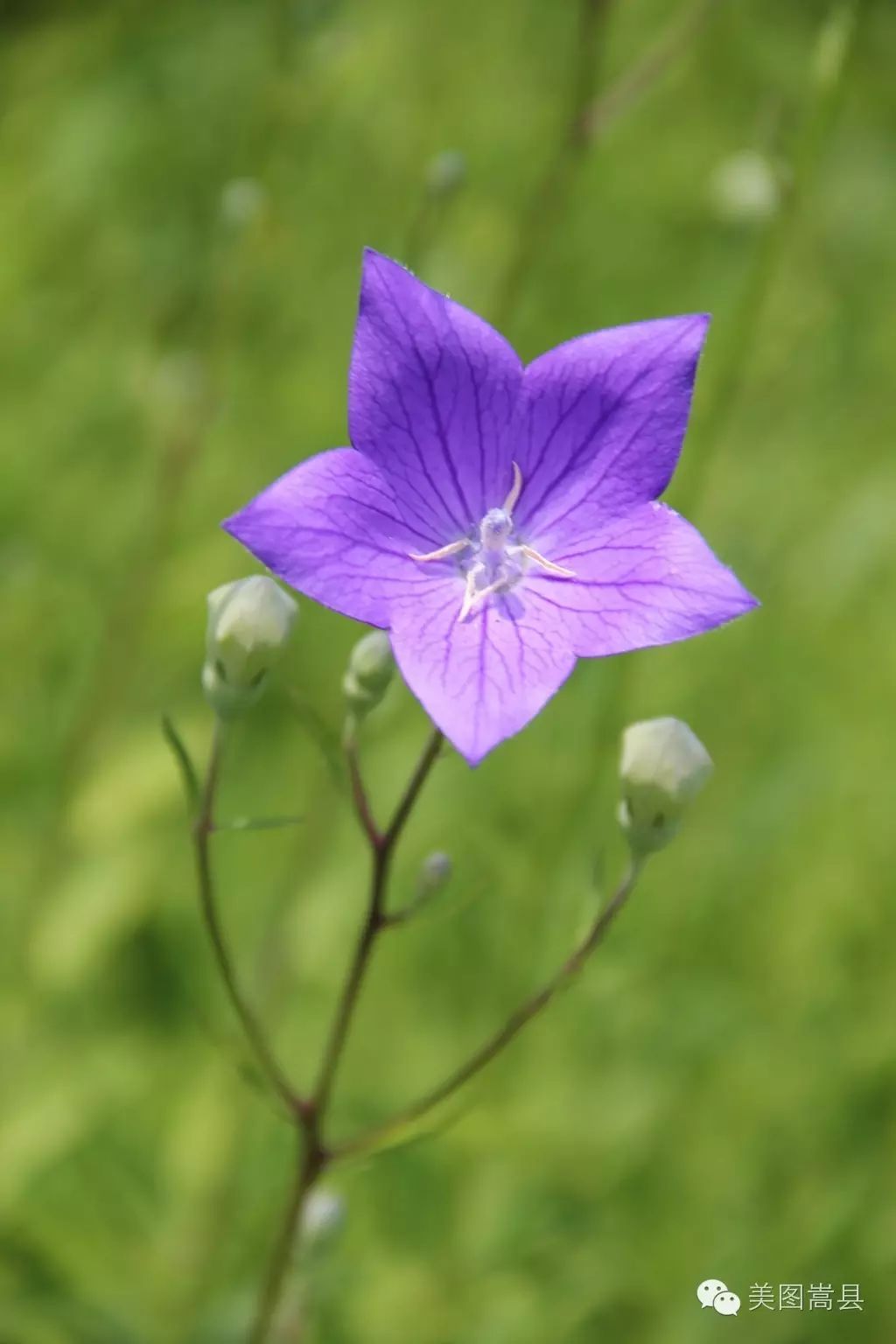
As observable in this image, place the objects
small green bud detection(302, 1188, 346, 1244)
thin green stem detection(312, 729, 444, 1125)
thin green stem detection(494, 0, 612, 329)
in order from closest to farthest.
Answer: thin green stem detection(312, 729, 444, 1125) < small green bud detection(302, 1188, 346, 1244) < thin green stem detection(494, 0, 612, 329)

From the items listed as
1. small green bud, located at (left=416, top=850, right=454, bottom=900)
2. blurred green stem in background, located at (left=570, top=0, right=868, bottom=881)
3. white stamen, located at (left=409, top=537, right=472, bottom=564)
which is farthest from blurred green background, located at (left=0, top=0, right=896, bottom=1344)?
white stamen, located at (left=409, top=537, right=472, bottom=564)

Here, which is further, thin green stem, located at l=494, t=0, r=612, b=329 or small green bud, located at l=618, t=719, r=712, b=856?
thin green stem, located at l=494, t=0, r=612, b=329

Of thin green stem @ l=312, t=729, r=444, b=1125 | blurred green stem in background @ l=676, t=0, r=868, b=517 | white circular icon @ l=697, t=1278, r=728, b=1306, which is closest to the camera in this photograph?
thin green stem @ l=312, t=729, r=444, b=1125

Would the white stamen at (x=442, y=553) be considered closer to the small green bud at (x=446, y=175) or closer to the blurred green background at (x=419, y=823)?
the blurred green background at (x=419, y=823)

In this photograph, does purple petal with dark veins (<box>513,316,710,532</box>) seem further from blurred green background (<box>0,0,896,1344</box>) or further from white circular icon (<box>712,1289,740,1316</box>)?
white circular icon (<box>712,1289,740,1316</box>)

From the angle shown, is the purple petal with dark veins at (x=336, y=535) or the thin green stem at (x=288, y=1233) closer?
the purple petal with dark veins at (x=336, y=535)

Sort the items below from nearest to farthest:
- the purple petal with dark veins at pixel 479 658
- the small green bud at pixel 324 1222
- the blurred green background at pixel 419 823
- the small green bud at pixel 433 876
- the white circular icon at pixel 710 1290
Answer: the purple petal with dark veins at pixel 479 658
the small green bud at pixel 433 876
the small green bud at pixel 324 1222
the white circular icon at pixel 710 1290
the blurred green background at pixel 419 823

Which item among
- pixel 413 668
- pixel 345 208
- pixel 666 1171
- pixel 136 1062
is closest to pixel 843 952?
pixel 666 1171

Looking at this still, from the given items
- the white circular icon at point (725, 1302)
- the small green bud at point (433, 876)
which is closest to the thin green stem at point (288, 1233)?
the small green bud at point (433, 876)
